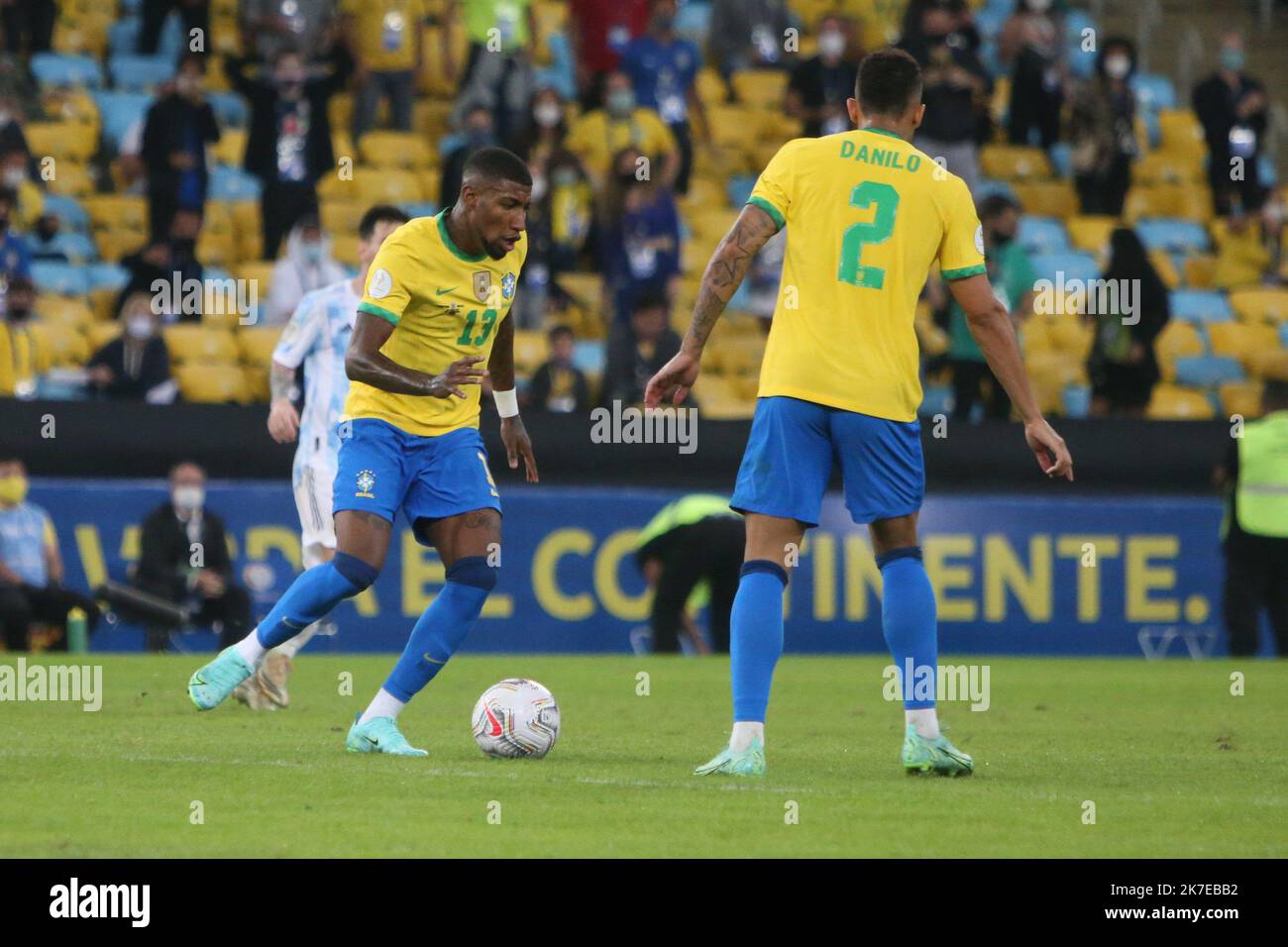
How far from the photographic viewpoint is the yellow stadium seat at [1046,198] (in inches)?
833

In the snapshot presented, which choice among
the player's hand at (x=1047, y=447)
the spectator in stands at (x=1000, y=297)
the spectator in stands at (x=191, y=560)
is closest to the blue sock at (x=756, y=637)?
the player's hand at (x=1047, y=447)

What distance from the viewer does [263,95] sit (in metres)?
18.0

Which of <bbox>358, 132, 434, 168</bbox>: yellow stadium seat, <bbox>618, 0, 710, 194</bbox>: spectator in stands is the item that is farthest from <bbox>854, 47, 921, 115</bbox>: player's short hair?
<bbox>358, 132, 434, 168</bbox>: yellow stadium seat

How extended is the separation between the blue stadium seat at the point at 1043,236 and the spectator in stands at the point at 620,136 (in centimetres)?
375

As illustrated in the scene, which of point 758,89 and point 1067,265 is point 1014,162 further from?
point 758,89

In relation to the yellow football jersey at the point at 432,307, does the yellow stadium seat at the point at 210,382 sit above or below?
above

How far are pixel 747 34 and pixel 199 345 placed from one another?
693 centimetres

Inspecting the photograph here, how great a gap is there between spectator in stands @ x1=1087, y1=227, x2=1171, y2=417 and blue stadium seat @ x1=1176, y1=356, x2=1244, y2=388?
6.03 feet

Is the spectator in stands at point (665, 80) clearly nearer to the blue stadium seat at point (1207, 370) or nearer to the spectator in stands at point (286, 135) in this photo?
the spectator in stands at point (286, 135)

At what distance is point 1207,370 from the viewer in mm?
19594

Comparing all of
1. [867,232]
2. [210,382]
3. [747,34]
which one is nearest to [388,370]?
[867,232]

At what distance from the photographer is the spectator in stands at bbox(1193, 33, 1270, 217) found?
67.1ft
